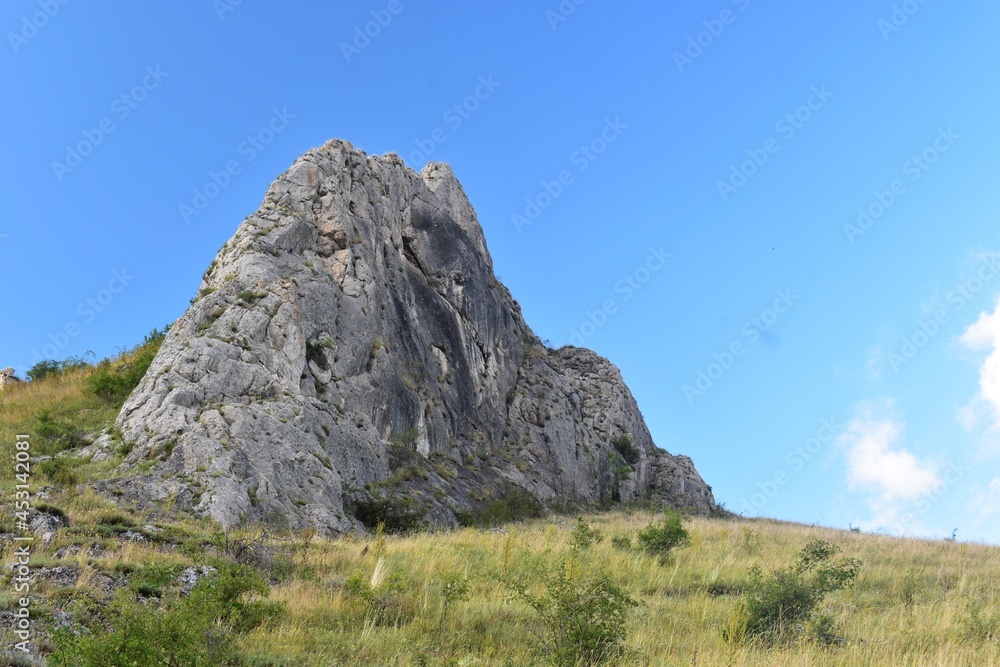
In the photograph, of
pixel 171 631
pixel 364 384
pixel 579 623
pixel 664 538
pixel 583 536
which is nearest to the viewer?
pixel 171 631

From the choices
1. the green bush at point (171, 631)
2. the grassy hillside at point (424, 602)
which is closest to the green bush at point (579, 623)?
the grassy hillside at point (424, 602)

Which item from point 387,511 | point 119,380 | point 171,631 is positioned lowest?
point 171,631

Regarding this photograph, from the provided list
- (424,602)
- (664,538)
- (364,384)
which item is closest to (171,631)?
(424,602)

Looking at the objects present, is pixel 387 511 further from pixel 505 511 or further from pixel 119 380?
pixel 119 380

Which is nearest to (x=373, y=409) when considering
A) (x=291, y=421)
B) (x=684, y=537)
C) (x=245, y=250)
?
(x=291, y=421)

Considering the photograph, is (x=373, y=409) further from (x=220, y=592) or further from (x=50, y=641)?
(x=50, y=641)

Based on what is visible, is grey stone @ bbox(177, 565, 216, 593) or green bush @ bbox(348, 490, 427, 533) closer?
grey stone @ bbox(177, 565, 216, 593)

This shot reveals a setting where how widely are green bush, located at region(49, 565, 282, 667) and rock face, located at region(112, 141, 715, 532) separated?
293 inches

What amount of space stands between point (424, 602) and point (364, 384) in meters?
15.9

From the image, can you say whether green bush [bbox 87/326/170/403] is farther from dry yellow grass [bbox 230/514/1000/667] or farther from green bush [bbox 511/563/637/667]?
green bush [bbox 511/563/637/667]

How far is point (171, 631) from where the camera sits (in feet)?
17.8

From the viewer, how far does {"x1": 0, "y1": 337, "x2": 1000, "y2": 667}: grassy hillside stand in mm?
6508

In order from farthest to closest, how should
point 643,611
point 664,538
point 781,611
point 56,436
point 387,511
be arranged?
point 387,511, point 56,436, point 664,538, point 643,611, point 781,611

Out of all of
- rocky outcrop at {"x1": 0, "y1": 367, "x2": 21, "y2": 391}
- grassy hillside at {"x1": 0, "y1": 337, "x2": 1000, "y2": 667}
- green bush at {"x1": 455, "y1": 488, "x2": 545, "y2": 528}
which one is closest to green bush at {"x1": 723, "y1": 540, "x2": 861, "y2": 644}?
grassy hillside at {"x1": 0, "y1": 337, "x2": 1000, "y2": 667}
